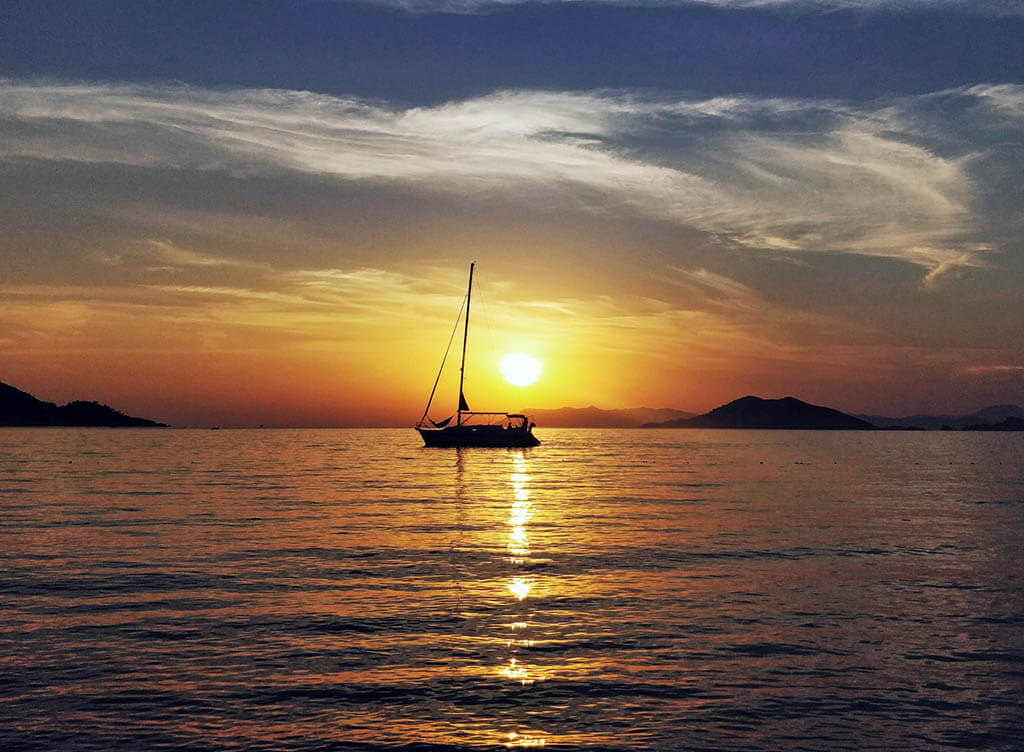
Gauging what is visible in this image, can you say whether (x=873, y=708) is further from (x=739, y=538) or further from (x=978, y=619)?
(x=739, y=538)

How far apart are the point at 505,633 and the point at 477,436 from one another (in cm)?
13224

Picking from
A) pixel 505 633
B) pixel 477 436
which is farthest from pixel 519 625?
pixel 477 436

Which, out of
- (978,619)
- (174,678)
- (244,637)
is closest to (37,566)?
(244,637)

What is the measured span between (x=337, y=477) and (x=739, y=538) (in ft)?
193

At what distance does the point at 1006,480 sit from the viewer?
98.8m

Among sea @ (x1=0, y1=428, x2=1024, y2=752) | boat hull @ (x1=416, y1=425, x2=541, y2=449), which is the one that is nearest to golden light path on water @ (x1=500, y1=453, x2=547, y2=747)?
sea @ (x1=0, y1=428, x2=1024, y2=752)

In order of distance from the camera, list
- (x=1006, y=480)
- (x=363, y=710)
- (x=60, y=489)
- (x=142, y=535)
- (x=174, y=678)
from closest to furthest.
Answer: (x=363, y=710)
(x=174, y=678)
(x=142, y=535)
(x=60, y=489)
(x=1006, y=480)

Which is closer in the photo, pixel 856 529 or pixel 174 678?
pixel 174 678

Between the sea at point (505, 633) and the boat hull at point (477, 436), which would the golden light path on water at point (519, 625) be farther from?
the boat hull at point (477, 436)

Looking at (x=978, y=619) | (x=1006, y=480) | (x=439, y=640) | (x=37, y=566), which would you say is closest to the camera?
(x=439, y=640)

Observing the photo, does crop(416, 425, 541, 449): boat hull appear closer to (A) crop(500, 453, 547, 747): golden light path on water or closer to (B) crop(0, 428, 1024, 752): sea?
(A) crop(500, 453, 547, 747): golden light path on water

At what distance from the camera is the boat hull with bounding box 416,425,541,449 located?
153 metres

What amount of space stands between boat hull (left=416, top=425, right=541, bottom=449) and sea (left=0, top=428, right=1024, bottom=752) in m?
103

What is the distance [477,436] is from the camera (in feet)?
502
